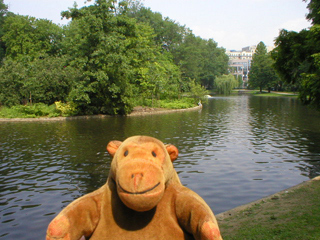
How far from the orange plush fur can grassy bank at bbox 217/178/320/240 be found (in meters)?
2.80

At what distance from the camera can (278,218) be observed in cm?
621

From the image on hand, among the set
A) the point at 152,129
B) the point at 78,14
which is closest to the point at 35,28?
the point at 78,14

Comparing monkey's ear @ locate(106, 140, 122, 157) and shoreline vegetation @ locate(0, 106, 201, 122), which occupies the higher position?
monkey's ear @ locate(106, 140, 122, 157)

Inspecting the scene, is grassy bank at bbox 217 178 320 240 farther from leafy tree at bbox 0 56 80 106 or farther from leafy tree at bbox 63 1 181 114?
leafy tree at bbox 0 56 80 106

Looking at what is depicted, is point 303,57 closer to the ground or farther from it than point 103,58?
closer to the ground

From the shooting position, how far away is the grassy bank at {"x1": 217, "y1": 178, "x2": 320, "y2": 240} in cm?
538

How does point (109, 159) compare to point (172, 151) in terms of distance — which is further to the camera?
point (109, 159)

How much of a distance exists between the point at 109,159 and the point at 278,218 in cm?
760

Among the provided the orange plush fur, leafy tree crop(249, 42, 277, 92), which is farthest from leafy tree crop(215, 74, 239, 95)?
the orange plush fur

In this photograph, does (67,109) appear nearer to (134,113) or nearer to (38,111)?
(38,111)

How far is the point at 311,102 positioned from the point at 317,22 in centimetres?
343

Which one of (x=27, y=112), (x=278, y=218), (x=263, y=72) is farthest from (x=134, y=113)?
(x=263, y=72)

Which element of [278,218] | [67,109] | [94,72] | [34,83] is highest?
[94,72]

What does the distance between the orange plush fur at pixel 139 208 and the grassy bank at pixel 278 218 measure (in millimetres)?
2797
